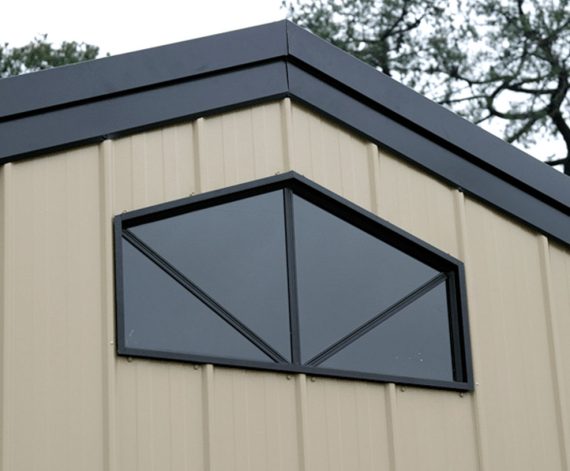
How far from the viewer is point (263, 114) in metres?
7.39

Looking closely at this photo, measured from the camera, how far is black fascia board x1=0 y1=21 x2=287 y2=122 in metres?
6.48

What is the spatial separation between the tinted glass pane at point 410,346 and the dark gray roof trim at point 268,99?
0.83m

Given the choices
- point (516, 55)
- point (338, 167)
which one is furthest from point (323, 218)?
point (516, 55)

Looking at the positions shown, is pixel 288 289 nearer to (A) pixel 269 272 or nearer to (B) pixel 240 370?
(A) pixel 269 272

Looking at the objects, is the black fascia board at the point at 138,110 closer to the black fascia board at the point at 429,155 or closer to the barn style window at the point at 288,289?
the black fascia board at the point at 429,155

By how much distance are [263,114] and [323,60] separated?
1.88 feet

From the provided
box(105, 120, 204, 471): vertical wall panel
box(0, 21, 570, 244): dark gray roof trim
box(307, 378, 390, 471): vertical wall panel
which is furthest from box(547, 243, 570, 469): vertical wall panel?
box(105, 120, 204, 471): vertical wall panel

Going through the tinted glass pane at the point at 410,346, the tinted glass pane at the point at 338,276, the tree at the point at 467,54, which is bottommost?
the tinted glass pane at the point at 410,346

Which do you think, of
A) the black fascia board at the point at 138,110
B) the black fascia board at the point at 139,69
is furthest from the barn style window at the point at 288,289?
the black fascia board at the point at 139,69

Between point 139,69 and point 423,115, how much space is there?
1.93 metres

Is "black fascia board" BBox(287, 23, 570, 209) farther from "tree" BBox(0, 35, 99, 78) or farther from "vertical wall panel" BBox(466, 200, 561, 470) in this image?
"tree" BBox(0, 35, 99, 78)

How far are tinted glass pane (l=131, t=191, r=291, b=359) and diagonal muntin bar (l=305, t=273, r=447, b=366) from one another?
0.24 metres

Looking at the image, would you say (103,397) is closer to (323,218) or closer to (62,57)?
(323,218)

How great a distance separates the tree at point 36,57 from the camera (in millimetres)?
23797
